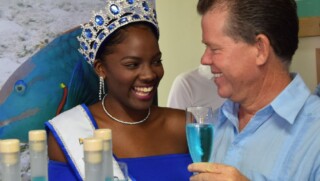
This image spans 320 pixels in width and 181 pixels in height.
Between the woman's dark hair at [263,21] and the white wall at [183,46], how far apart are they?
124 centimetres

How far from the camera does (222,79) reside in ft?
3.61

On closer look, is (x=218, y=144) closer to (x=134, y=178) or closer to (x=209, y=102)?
(x=134, y=178)

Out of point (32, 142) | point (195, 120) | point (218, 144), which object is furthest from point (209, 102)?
point (32, 142)

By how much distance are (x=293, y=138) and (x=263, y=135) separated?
3.7 inches

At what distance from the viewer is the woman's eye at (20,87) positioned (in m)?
1.38

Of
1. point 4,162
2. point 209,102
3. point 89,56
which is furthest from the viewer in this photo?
point 209,102

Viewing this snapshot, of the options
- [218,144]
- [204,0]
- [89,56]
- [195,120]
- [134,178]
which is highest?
[204,0]

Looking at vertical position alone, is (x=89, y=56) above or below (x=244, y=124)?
above

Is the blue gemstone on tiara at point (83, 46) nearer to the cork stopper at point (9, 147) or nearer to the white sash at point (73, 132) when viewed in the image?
the white sash at point (73, 132)

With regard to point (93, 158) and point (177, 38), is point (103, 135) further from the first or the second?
point (177, 38)

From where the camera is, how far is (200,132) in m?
0.91

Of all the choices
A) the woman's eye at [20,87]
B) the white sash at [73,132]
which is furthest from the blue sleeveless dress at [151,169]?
the woman's eye at [20,87]

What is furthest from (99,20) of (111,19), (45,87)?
(45,87)

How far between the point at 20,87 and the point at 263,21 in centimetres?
85
